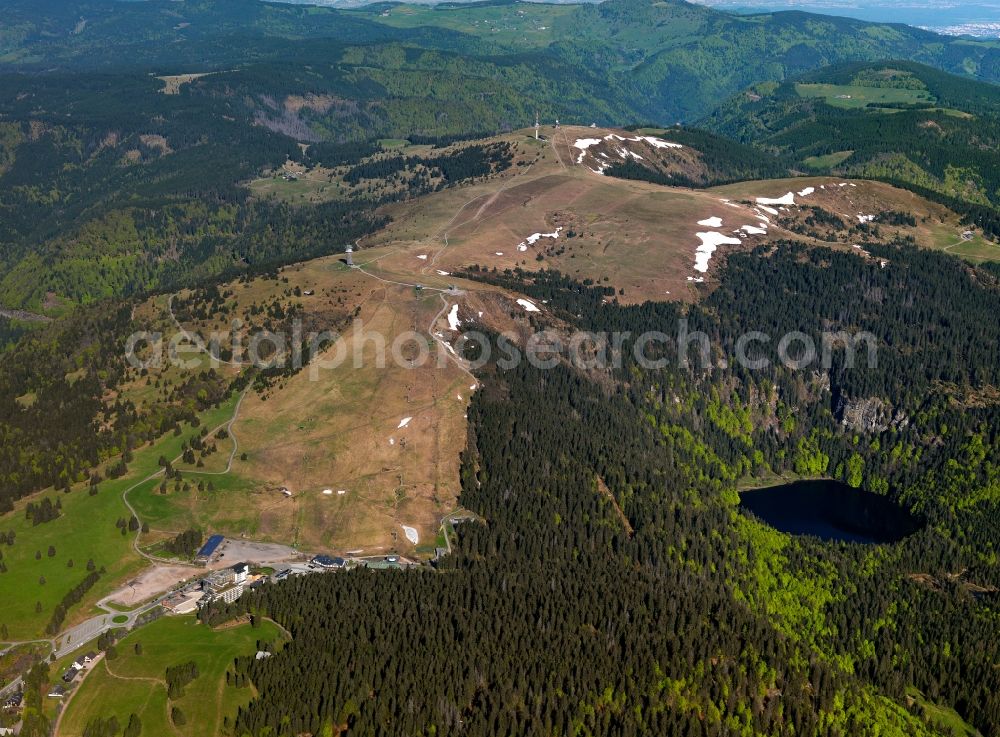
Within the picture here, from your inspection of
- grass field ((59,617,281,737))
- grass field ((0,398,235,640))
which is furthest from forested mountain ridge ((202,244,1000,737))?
grass field ((0,398,235,640))

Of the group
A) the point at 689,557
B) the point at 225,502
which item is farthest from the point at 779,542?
the point at 225,502

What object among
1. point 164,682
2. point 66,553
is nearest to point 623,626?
point 164,682

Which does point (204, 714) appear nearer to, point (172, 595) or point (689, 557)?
point (172, 595)

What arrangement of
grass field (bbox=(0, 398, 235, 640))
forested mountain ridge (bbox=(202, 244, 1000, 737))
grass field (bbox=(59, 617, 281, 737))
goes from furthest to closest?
grass field (bbox=(0, 398, 235, 640)) < forested mountain ridge (bbox=(202, 244, 1000, 737)) < grass field (bbox=(59, 617, 281, 737))

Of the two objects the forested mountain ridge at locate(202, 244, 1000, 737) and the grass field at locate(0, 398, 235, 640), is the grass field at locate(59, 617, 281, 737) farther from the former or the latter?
the grass field at locate(0, 398, 235, 640)

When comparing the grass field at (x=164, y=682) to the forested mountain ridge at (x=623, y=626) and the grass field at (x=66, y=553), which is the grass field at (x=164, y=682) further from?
the grass field at (x=66, y=553)

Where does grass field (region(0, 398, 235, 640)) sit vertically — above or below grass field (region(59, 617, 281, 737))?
below

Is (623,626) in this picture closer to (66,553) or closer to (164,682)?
(164,682)
